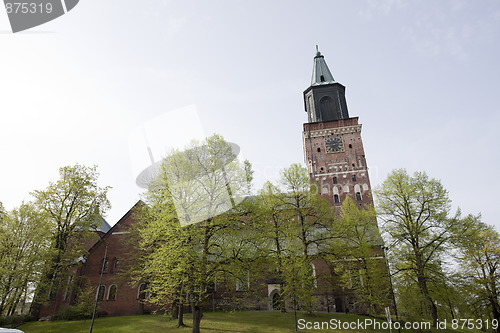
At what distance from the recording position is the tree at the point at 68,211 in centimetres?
2605

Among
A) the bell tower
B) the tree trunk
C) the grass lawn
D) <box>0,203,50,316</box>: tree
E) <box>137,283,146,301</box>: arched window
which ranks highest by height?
the bell tower

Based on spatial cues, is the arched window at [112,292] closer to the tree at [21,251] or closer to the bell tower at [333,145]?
the tree at [21,251]

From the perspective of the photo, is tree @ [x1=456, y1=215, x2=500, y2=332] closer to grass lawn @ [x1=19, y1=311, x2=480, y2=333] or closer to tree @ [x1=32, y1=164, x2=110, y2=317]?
grass lawn @ [x1=19, y1=311, x2=480, y2=333]

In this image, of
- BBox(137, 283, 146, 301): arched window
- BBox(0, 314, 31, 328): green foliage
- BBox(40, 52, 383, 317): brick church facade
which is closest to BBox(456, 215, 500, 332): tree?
BBox(40, 52, 383, 317): brick church facade

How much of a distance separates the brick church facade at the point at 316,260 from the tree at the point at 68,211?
2.95 meters

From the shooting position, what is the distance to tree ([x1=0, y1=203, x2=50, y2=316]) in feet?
71.5

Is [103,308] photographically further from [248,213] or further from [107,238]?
[248,213]

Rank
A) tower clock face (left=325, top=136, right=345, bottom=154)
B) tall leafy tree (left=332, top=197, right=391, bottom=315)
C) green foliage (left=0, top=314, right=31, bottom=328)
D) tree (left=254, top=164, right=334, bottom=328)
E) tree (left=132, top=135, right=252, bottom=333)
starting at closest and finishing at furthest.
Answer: tree (left=132, top=135, right=252, bottom=333) < green foliage (left=0, top=314, right=31, bottom=328) < tall leafy tree (left=332, top=197, right=391, bottom=315) < tree (left=254, top=164, right=334, bottom=328) < tower clock face (left=325, top=136, right=345, bottom=154)

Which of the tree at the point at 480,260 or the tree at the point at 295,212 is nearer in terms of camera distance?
the tree at the point at 480,260

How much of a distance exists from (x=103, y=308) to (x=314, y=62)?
49872mm

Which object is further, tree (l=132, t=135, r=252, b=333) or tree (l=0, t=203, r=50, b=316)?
tree (l=0, t=203, r=50, b=316)

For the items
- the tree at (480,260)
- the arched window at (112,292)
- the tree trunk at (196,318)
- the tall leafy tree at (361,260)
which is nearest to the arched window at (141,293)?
the arched window at (112,292)

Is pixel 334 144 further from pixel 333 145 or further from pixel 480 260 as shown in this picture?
pixel 480 260

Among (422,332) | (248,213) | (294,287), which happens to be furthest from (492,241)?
(248,213)
